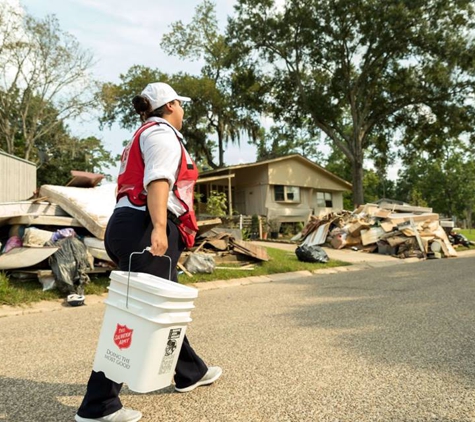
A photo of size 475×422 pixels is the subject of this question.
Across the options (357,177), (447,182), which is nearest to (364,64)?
(357,177)

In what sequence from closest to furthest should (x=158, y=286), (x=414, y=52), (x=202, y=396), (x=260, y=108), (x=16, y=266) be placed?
(x=158, y=286) → (x=202, y=396) → (x=16, y=266) → (x=414, y=52) → (x=260, y=108)

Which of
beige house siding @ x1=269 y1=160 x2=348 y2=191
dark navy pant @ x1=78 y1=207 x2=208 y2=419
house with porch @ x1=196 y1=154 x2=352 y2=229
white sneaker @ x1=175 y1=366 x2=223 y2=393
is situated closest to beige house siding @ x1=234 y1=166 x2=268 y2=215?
house with porch @ x1=196 y1=154 x2=352 y2=229

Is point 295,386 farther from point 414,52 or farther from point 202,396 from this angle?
point 414,52

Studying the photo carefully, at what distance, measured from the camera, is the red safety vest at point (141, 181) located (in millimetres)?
2492

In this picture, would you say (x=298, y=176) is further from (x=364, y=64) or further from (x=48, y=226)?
(x=48, y=226)

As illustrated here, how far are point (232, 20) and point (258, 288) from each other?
24.3 m

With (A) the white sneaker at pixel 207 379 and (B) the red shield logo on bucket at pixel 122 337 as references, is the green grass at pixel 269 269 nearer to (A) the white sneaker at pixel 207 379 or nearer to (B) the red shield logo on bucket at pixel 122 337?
(A) the white sneaker at pixel 207 379

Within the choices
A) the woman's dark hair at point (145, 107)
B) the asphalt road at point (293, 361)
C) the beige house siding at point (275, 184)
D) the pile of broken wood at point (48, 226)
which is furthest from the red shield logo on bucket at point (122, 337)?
the beige house siding at point (275, 184)

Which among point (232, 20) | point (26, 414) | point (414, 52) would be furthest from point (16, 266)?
point (414, 52)

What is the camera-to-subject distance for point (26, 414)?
8.34ft

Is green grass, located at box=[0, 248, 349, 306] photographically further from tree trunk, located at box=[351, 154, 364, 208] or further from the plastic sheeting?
tree trunk, located at box=[351, 154, 364, 208]

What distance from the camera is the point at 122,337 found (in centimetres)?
228

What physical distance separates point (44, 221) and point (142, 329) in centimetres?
627

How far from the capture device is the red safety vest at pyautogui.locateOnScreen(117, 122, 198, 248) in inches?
98.1
